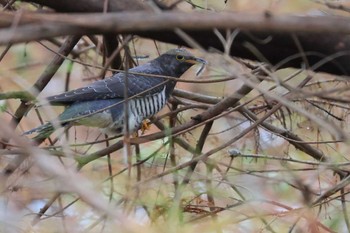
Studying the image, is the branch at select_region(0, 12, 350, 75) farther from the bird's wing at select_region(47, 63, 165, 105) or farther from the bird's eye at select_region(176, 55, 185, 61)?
the bird's eye at select_region(176, 55, 185, 61)

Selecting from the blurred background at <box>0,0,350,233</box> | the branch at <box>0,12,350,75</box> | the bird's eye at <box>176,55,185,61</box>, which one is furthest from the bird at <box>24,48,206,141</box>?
the branch at <box>0,12,350,75</box>

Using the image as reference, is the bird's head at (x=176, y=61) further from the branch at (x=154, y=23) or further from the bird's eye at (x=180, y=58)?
the branch at (x=154, y=23)

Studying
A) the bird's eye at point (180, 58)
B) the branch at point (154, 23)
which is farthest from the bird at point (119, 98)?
the branch at point (154, 23)

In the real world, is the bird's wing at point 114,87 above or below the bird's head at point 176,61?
below

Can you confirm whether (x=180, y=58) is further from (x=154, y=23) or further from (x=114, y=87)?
(x=154, y=23)

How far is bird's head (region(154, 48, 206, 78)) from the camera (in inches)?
171

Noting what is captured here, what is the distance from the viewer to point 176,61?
4.41 meters

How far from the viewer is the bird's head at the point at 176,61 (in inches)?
171

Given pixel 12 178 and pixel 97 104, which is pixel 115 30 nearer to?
pixel 12 178

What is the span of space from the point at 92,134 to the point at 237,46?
2542 mm

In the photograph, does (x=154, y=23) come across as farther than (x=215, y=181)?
No

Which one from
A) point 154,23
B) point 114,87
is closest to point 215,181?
point 154,23

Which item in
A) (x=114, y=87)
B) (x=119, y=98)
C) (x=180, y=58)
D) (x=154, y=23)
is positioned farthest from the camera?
(x=180, y=58)

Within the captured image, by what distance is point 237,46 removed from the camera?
2199mm
